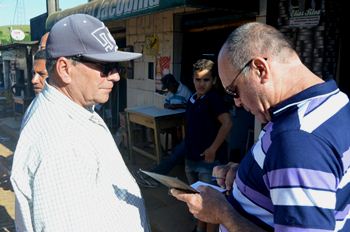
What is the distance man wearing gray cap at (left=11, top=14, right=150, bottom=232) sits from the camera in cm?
129

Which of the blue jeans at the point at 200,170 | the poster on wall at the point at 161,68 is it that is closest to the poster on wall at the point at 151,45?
the poster on wall at the point at 161,68

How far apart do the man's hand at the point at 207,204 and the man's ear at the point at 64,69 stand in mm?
708

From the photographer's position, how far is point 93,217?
138 centimetres

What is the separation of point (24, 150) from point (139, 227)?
0.68m

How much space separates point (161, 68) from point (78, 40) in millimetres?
5251

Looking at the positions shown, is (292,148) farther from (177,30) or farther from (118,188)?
(177,30)

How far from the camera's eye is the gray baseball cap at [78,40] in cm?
158

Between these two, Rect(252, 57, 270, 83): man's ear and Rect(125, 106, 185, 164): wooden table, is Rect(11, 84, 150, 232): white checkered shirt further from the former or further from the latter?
Rect(125, 106, 185, 164): wooden table

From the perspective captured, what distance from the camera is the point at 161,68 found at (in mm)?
6816

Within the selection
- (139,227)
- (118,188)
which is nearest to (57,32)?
(118,188)

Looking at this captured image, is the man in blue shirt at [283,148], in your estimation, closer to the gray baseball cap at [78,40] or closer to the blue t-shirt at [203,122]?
the gray baseball cap at [78,40]

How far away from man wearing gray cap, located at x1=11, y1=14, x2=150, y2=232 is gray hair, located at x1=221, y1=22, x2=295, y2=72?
63 cm

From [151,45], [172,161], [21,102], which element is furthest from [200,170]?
[21,102]

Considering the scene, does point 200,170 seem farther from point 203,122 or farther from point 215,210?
point 215,210
